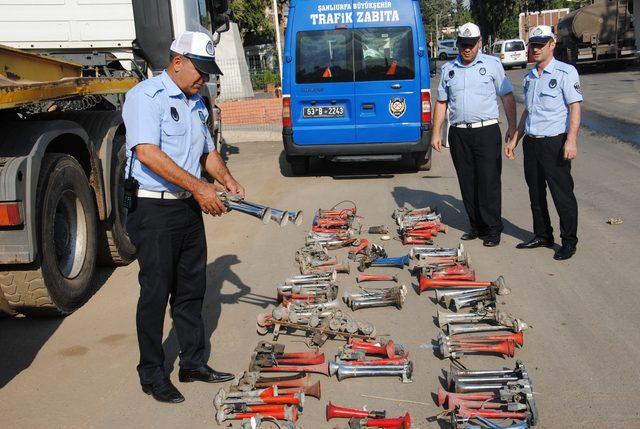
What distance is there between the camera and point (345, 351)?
16.1 feet

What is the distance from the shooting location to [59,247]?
6141 millimetres

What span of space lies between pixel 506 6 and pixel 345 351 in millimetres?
58558

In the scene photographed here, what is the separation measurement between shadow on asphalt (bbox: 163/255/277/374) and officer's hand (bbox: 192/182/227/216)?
1.37 metres

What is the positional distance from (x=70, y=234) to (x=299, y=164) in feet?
19.7

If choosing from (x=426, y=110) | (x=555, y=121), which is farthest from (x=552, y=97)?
(x=426, y=110)

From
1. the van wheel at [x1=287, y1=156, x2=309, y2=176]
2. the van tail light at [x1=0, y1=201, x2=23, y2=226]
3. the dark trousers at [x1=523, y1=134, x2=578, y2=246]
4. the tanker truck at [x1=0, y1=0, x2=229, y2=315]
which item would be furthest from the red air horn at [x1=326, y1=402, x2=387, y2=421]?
the van wheel at [x1=287, y1=156, x2=309, y2=176]

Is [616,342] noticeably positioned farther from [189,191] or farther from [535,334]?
[189,191]

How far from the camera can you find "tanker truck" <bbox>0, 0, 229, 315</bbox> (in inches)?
209

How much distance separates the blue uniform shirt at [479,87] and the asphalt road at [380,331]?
1.39 m

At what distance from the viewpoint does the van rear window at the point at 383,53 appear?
1092cm

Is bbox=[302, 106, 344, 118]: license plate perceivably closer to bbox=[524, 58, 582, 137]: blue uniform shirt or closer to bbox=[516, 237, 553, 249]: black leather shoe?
bbox=[524, 58, 582, 137]: blue uniform shirt

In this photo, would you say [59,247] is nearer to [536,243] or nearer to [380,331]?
[380,331]

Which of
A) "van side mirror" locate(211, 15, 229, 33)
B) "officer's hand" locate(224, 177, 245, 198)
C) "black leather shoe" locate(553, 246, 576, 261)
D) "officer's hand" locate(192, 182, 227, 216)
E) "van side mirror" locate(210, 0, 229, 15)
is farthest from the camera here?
"van side mirror" locate(211, 15, 229, 33)

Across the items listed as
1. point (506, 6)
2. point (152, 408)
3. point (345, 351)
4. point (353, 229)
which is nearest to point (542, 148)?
point (353, 229)
